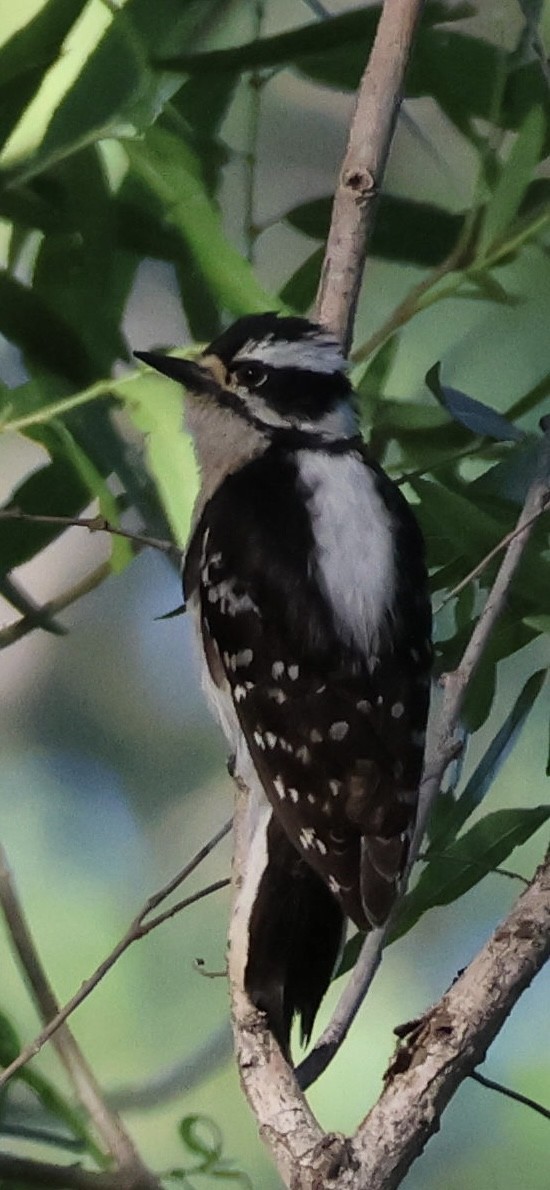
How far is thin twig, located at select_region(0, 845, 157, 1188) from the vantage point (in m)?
1.01

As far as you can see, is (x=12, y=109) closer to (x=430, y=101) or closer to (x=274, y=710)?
(x=430, y=101)

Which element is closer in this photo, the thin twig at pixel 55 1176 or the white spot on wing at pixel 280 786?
the white spot on wing at pixel 280 786

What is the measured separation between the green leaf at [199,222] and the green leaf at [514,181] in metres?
0.17

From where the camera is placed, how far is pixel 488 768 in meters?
1.03

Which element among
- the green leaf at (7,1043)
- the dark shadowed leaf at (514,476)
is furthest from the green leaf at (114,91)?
the green leaf at (7,1043)

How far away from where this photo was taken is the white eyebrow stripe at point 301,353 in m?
0.88

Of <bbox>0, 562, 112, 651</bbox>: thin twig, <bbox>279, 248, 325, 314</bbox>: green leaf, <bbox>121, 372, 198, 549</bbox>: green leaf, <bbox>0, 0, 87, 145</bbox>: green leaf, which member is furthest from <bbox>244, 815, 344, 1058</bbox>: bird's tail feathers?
<bbox>0, 0, 87, 145</bbox>: green leaf

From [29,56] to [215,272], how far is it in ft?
0.71

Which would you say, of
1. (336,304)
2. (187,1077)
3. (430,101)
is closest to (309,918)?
(187,1077)

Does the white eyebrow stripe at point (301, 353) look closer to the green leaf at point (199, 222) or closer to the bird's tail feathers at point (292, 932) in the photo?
the green leaf at point (199, 222)

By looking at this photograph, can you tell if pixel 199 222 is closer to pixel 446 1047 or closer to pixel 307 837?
pixel 307 837

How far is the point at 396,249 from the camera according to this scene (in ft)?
3.66

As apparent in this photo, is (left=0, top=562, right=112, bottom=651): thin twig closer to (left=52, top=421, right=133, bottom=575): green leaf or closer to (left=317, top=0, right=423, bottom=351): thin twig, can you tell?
(left=52, top=421, right=133, bottom=575): green leaf

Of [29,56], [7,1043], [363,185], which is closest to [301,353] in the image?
[363,185]
